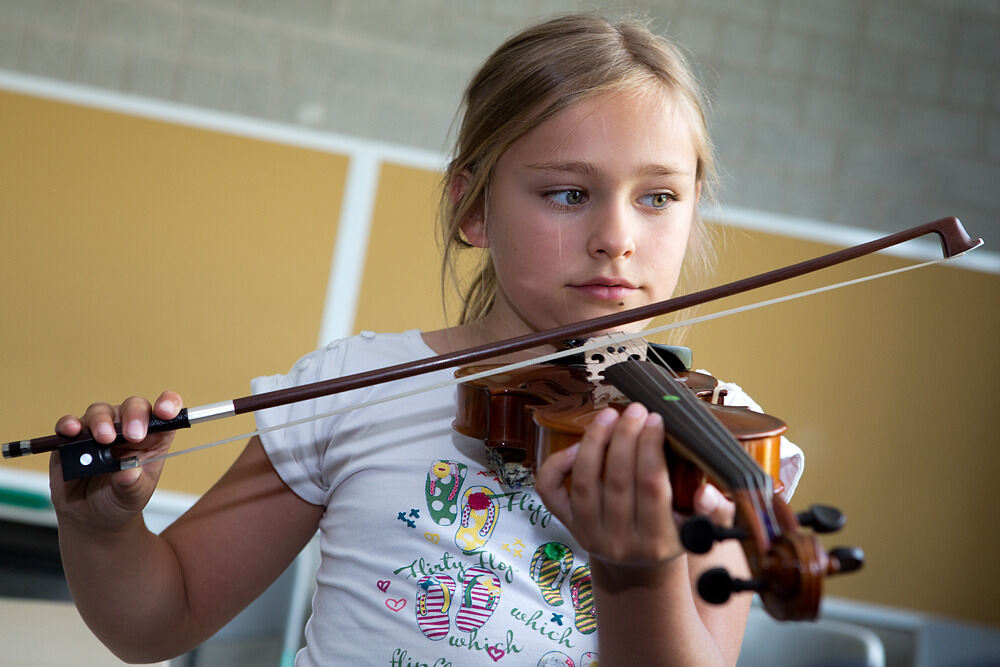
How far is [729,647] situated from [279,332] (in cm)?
121

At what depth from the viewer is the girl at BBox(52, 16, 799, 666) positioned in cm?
81

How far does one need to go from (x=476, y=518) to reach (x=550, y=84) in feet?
1.28

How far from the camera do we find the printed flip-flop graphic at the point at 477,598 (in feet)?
2.65

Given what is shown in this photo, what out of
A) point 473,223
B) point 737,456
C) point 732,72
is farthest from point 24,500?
point 732,72

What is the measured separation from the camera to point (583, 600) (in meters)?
0.83

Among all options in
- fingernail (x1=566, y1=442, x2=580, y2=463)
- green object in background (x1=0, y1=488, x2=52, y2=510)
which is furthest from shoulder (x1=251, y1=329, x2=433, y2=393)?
green object in background (x1=0, y1=488, x2=52, y2=510)

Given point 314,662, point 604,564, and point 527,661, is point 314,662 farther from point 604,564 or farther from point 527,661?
point 604,564

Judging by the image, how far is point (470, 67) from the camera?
2.65 meters

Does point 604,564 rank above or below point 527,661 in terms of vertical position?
above

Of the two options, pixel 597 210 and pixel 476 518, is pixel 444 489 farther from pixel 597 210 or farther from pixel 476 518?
pixel 597 210

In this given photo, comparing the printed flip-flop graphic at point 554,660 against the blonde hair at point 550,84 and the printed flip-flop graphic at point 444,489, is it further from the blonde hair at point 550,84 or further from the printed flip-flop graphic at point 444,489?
the blonde hair at point 550,84

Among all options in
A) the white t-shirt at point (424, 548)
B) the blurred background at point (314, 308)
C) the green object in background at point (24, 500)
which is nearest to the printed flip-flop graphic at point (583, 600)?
the white t-shirt at point (424, 548)

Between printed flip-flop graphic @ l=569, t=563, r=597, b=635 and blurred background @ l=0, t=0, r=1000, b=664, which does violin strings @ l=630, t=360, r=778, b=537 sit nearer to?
printed flip-flop graphic @ l=569, t=563, r=597, b=635

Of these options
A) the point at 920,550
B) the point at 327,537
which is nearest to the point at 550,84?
the point at 327,537
